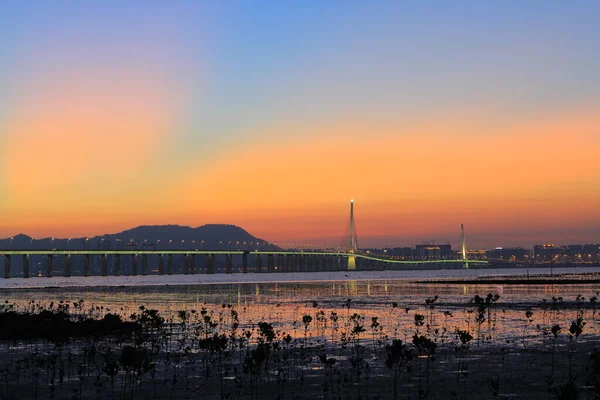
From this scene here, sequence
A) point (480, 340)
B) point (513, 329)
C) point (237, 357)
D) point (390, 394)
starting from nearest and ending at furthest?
point (390, 394) → point (237, 357) → point (480, 340) → point (513, 329)

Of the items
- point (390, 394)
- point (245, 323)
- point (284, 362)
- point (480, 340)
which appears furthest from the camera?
point (245, 323)

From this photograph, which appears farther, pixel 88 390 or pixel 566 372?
pixel 566 372

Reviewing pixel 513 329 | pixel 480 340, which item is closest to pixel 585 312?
pixel 513 329

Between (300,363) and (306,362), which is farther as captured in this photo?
(306,362)

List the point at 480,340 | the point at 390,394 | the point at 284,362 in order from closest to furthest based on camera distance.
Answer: the point at 390,394, the point at 284,362, the point at 480,340

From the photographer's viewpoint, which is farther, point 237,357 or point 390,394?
point 237,357

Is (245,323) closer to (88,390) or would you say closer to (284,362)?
(284,362)

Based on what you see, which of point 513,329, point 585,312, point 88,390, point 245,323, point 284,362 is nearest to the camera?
point 88,390

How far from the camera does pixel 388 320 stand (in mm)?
46219

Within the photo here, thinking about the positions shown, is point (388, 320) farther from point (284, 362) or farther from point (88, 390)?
point (88, 390)

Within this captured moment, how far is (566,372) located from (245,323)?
78.9 feet

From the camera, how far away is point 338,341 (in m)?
34.6

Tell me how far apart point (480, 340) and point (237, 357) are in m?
11.7

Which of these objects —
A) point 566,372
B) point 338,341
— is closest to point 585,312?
point 338,341
